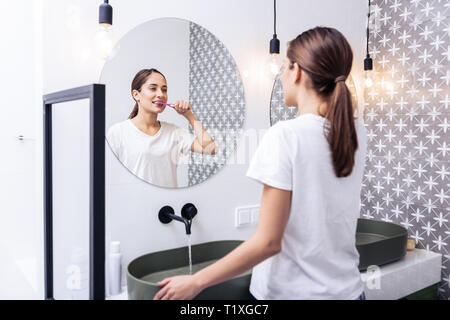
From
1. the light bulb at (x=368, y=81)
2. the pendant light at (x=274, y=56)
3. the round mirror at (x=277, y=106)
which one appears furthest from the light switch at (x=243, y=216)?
the light bulb at (x=368, y=81)

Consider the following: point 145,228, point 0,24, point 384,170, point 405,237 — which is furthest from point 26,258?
point 384,170

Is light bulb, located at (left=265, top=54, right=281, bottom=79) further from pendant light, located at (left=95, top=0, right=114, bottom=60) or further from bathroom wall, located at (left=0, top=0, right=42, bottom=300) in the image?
bathroom wall, located at (left=0, top=0, right=42, bottom=300)

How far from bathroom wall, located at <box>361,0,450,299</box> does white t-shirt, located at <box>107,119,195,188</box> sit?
3.84 feet

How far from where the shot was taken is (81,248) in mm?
1154

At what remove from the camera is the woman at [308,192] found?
86 centimetres

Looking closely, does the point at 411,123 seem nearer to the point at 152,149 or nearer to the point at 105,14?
the point at 152,149

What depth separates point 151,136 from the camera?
1.47 meters

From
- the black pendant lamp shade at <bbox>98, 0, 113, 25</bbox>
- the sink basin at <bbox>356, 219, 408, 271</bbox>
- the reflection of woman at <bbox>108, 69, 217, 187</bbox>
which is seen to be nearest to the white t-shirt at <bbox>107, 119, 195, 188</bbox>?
the reflection of woman at <bbox>108, 69, 217, 187</bbox>

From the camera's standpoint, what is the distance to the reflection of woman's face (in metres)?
1.44

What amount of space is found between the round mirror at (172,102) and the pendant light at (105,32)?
0.14 ft

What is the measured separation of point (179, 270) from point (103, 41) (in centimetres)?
90

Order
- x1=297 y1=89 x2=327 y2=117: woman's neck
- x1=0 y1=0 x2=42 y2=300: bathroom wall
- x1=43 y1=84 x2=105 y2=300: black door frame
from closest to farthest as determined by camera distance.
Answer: x1=43 y1=84 x2=105 y2=300: black door frame, x1=297 y1=89 x2=327 y2=117: woman's neck, x1=0 y1=0 x2=42 y2=300: bathroom wall

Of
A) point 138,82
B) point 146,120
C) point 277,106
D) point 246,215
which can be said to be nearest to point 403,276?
point 246,215
